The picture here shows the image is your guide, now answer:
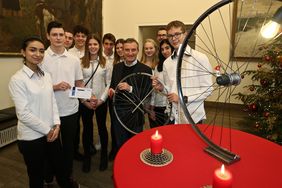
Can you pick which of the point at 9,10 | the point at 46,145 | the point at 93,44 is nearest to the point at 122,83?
the point at 93,44

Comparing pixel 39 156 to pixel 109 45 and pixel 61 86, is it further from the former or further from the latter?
pixel 109 45

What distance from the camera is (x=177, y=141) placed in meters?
1.09

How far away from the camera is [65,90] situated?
5.90 ft

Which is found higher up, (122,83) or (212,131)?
(122,83)

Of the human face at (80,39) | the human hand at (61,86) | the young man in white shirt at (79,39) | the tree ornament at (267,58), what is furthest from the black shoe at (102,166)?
the tree ornament at (267,58)

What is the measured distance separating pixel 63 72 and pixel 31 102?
0.42m

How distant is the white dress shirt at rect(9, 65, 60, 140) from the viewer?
139cm

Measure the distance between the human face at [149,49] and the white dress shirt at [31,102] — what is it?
1.12 metres

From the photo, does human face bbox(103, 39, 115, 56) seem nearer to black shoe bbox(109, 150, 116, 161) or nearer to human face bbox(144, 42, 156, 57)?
human face bbox(144, 42, 156, 57)

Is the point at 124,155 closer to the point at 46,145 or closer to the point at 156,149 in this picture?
the point at 156,149

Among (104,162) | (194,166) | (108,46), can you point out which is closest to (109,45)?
(108,46)

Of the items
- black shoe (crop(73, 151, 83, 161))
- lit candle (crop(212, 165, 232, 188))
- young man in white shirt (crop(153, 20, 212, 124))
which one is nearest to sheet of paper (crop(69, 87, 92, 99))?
young man in white shirt (crop(153, 20, 212, 124))

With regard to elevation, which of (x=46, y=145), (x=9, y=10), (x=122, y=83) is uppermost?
(x=9, y=10)

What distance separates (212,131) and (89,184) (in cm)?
135
